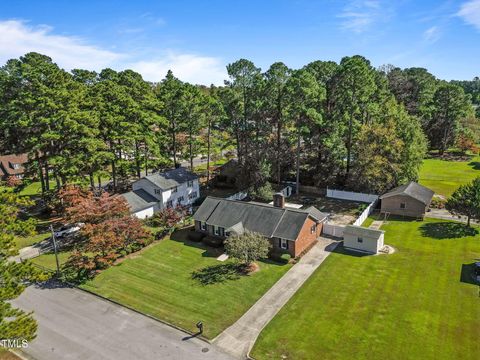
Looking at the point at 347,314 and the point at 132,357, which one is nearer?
the point at 132,357

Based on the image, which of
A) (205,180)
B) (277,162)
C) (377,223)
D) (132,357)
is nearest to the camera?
(132,357)

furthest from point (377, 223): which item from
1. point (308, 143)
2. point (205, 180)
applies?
point (205, 180)

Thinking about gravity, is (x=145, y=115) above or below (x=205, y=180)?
above

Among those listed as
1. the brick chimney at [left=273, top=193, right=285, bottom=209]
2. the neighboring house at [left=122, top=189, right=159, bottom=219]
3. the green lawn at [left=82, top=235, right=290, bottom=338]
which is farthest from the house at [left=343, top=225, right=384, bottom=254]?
the neighboring house at [left=122, top=189, right=159, bottom=219]

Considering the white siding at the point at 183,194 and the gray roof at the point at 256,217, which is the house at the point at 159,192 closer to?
the white siding at the point at 183,194

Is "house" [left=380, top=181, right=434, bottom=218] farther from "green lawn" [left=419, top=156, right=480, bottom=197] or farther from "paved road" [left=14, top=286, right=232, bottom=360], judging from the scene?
"paved road" [left=14, top=286, right=232, bottom=360]

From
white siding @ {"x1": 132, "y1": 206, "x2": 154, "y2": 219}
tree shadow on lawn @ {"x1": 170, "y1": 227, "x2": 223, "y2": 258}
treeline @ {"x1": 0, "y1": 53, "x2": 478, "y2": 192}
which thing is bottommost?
tree shadow on lawn @ {"x1": 170, "y1": 227, "x2": 223, "y2": 258}

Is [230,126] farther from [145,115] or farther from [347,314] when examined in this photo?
[347,314]

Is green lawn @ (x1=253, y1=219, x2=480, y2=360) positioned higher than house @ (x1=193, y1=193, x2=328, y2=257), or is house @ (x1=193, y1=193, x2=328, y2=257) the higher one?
house @ (x1=193, y1=193, x2=328, y2=257)
